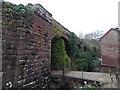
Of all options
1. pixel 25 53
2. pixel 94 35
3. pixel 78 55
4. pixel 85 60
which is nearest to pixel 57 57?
pixel 25 53

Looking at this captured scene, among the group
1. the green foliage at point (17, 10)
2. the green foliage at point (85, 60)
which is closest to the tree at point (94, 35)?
the green foliage at point (85, 60)

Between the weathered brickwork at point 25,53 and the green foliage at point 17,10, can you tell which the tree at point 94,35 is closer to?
the weathered brickwork at point 25,53

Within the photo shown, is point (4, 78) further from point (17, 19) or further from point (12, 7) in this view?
point (12, 7)

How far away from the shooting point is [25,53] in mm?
2742

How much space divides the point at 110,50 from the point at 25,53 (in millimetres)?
11124

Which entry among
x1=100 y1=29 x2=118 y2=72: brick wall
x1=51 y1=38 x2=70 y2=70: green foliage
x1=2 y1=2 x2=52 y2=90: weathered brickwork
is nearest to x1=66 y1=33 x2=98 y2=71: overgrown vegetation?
x1=100 y1=29 x2=118 y2=72: brick wall

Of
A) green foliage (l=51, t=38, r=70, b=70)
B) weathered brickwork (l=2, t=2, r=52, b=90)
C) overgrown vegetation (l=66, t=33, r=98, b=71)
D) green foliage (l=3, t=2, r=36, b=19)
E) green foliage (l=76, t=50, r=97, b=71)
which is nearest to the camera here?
weathered brickwork (l=2, t=2, r=52, b=90)

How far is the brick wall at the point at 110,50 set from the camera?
37.9 ft

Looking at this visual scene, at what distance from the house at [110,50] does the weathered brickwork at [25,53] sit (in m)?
9.72

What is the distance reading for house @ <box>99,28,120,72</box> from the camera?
451 inches

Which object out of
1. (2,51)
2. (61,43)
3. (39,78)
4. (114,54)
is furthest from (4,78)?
(114,54)

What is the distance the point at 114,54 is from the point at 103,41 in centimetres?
182

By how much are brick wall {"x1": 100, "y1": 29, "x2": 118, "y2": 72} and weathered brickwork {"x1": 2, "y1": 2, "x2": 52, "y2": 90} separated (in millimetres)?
9722

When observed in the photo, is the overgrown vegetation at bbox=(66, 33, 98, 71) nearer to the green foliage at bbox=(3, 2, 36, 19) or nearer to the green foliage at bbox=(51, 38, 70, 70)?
the green foliage at bbox=(51, 38, 70, 70)
